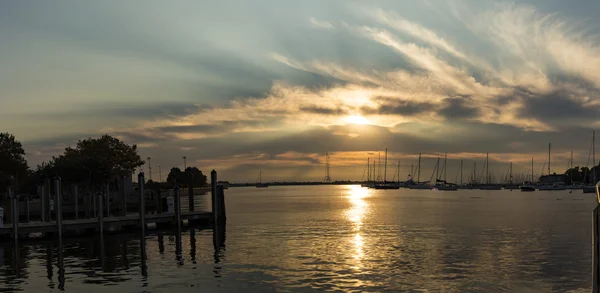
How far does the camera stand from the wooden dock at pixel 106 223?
4409cm

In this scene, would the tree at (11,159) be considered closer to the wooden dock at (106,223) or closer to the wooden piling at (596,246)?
the wooden dock at (106,223)

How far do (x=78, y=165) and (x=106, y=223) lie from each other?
2124 inches

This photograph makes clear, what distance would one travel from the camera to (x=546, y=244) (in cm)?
4362

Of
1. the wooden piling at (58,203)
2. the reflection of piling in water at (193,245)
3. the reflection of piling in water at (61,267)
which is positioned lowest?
the reflection of piling in water at (193,245)

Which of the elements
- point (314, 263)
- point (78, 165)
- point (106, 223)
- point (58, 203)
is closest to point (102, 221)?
point (106, 223)

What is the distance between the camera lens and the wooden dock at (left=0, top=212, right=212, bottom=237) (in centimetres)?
4409

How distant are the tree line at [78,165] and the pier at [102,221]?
6.81 m

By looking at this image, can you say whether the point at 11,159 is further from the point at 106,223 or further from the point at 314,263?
the point at 314,263

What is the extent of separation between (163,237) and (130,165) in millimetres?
107026

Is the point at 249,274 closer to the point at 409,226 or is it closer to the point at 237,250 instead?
the point at 237,250

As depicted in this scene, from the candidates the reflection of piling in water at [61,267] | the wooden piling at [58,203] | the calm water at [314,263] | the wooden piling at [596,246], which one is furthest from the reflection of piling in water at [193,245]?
the wooden piling at [596,246]

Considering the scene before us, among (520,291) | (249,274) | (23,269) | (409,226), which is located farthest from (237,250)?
(409,226)

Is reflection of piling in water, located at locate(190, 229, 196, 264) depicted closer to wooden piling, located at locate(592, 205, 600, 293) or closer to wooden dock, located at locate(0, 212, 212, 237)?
wooden dock, located at locate(0, 212, 212, 237)

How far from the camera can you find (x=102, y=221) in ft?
160
